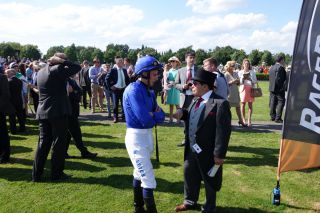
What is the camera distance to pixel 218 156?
4.25 metres

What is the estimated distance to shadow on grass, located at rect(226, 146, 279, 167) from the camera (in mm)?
7378

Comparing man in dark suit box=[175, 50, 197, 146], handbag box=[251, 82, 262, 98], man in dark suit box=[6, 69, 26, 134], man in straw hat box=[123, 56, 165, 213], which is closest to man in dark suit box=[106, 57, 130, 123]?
man in dark suit box=[6, 69, 26, 134]

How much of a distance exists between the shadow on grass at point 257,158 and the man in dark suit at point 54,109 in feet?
11.6

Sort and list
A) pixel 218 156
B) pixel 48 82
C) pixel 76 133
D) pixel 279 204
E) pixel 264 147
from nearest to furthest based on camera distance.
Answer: pixel 218 156
pixel 279 204
pixel 48 82
pixel 76 133
pixel 264 147

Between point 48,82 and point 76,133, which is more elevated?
point 48,82

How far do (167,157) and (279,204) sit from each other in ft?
9.87

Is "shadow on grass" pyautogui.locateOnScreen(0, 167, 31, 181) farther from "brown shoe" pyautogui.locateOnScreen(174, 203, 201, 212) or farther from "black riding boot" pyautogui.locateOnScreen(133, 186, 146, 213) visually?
"brown shoe" pyautogui.locateOnScreen(174, 203, 201, 212)

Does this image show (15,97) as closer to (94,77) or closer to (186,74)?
(94,77)

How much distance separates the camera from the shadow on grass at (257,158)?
7378mm

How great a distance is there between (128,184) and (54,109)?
1.83 m

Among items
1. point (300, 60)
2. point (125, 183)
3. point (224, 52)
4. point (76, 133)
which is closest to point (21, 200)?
point (125, 183)

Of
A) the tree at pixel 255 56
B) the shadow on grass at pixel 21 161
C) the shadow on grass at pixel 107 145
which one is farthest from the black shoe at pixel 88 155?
the tree at pixel 255 56

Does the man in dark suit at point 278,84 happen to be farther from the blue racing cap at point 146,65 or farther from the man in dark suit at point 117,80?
the blue racing cap at point 146,65

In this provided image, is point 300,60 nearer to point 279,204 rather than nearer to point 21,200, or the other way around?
point 279,204
